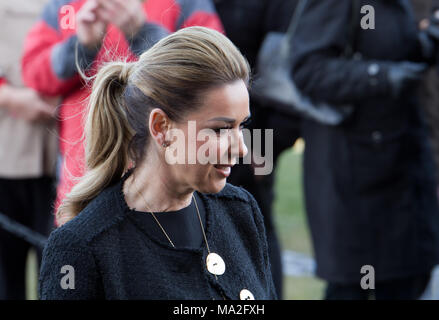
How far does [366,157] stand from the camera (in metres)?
3.09

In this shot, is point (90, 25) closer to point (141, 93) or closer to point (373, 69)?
point (141, 93)

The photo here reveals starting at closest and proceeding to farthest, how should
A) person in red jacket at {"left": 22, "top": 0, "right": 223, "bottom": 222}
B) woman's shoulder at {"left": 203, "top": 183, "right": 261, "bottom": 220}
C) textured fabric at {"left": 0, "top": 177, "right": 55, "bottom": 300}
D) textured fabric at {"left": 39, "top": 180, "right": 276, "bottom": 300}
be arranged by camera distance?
1. textured fabric at {"left": 39, "top": 180, "right": 276, "bottom": 300}
2. woman's shoulder at {"left": 203, "top": 183, "right": 261, "bottom": 220}
3. person in red jacket at {"left": 22, "top": 0, "right": 223, "bottom": 222}
4. textured fabric at {"left": 0, "top": 177, "right": 55, "bottom": 300}

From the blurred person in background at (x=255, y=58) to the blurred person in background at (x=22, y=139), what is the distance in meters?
0.82

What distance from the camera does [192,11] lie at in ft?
8.96

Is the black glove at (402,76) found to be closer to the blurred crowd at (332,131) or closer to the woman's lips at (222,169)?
the blurred crowd at (332,131)

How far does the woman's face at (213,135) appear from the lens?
1509mm

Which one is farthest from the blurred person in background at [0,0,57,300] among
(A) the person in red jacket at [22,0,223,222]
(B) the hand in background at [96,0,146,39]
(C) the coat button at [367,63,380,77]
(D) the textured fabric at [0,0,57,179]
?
(C) the coat button at [367,63,380,77]

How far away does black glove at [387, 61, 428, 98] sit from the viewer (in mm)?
2916

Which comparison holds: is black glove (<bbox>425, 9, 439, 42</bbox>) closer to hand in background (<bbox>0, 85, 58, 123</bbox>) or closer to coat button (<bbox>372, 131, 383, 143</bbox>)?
coat button (<bbox>372, 131, 383, 143</bbox>)

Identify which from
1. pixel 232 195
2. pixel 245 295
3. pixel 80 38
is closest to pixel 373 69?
pixel 80 38

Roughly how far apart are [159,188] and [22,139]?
1.78 metres

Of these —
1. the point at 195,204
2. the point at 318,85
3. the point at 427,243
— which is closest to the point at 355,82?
the point at 318,85

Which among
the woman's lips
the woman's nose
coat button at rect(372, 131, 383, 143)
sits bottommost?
the woman's lips

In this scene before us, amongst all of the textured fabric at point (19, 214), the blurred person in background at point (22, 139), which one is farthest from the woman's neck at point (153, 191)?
the textured fabric at point (19, 214)
